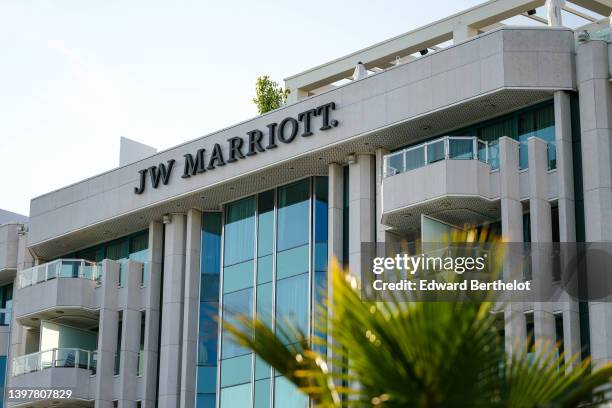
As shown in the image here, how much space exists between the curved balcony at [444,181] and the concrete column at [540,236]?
3.80 ft

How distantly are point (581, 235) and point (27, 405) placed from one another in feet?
76.2

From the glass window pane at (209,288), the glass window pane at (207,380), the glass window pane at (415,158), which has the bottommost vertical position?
the glass window pane at (207,380)

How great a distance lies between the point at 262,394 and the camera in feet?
122

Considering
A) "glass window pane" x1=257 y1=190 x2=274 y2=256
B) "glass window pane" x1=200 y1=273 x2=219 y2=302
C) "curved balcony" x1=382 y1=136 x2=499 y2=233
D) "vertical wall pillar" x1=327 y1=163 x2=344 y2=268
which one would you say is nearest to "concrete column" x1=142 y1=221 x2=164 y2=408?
"glass window pane" x1=200 y1=273 x2=219 y2=302

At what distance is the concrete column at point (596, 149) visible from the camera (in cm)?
2872

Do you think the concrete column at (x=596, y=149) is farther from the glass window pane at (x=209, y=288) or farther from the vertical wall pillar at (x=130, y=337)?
the vertical wall pillar at (x=130, y=337)

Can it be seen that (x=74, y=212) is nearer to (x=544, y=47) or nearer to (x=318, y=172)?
(x=318, y=172)

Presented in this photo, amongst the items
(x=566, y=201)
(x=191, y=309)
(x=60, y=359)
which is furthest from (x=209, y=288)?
(x=566, y=201)

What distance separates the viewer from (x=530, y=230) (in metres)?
31.1

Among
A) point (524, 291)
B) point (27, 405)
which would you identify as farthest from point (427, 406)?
point (27, 405)

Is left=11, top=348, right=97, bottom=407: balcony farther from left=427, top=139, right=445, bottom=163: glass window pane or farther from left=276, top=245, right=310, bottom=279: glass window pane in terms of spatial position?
left=427, top=139, right=445, bottom=163: glass window pane

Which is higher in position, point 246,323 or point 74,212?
point 74,212

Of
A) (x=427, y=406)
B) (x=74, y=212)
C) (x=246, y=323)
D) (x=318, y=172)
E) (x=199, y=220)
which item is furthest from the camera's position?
(x=74, y=212)

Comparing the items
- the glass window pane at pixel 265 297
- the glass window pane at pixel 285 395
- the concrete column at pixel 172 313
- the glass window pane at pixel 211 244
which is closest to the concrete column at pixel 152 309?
the concrete column at pixel 172 313
